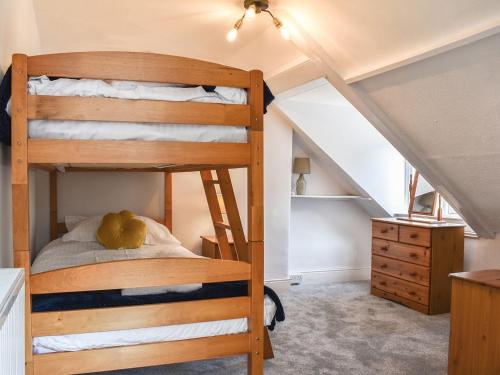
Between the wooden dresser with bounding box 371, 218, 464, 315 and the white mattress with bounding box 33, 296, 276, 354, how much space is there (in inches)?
89.2

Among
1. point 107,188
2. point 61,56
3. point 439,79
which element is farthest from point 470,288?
point 107,188

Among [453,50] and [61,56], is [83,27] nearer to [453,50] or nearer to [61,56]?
[61,56]

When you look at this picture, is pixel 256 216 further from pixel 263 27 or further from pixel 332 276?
pixel 332 276

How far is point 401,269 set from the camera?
3836 mm

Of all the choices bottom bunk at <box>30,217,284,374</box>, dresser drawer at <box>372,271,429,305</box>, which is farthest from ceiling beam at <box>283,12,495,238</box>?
bottom bunk at <box>30,217,284,374</box>

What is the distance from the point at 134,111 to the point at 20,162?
0.46 meters

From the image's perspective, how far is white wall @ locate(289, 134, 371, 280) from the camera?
472cm

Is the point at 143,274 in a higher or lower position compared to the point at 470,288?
higher

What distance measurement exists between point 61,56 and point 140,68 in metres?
0.29

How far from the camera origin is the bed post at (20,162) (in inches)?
60.7

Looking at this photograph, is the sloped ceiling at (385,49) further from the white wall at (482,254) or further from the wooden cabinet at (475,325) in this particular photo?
the wooden cabinet at (475,325)

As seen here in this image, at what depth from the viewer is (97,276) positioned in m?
1.68

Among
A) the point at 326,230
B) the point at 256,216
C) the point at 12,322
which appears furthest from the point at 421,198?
the point at 12,322

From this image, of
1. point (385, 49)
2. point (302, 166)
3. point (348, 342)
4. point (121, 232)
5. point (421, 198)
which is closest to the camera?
point (385, 49)
